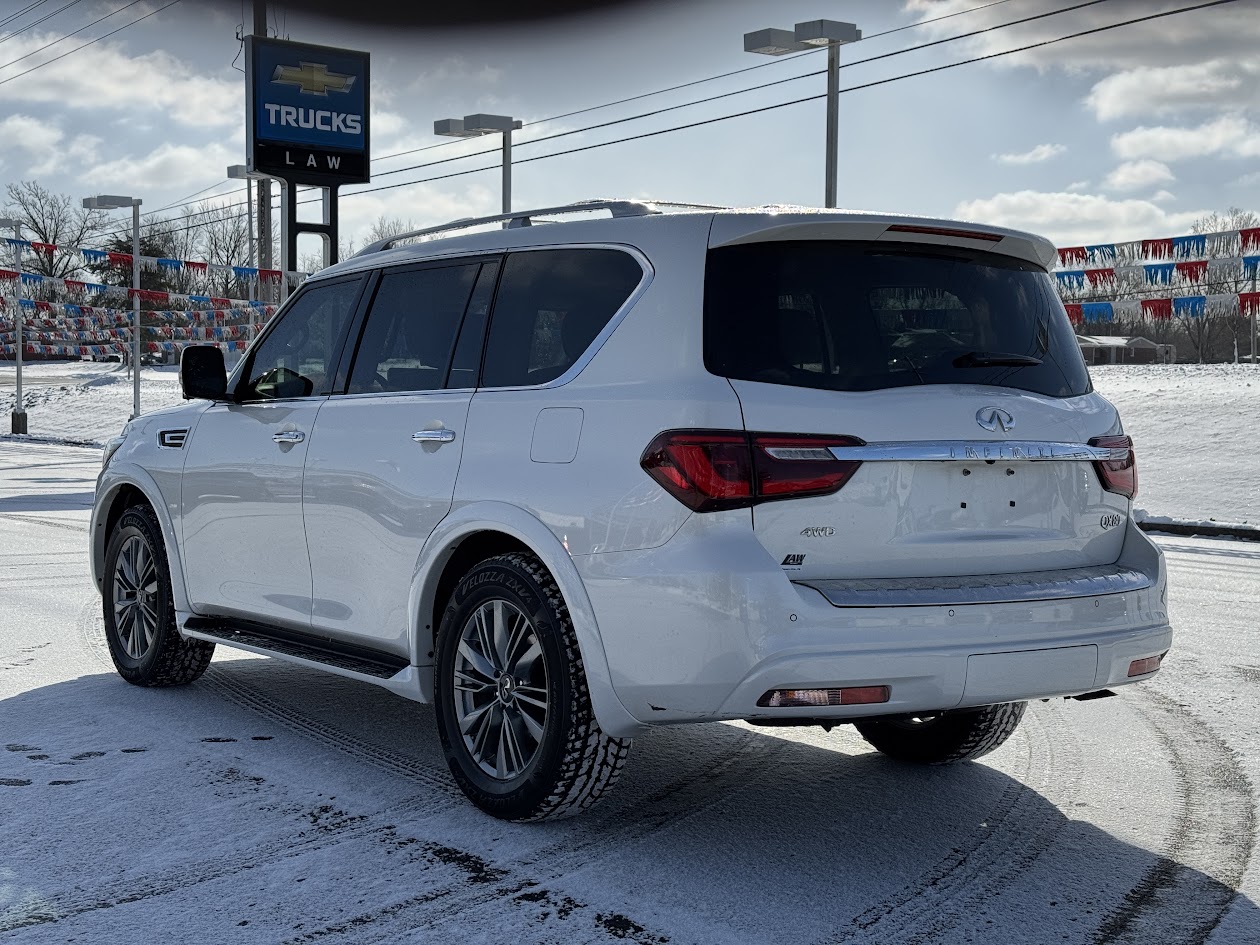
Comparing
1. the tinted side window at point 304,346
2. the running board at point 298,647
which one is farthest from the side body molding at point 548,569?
the tinted side window at point 304,346

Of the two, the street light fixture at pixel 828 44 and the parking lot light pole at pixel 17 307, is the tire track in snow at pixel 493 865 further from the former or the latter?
the parking lot light pole at pixel 17 307

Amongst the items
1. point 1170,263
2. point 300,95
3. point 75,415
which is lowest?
point 75,415

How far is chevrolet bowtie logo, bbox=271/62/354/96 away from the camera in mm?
27562

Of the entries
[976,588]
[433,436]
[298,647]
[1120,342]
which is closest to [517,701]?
[433,436]

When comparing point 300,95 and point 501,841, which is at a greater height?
point 300,95

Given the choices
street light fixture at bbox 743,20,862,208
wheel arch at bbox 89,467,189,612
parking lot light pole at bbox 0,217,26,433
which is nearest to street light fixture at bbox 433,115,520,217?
street light fixture at bbox 743,20,862,208

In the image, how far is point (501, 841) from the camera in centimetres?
466

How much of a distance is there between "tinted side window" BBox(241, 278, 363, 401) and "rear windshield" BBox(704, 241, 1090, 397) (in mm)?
2080

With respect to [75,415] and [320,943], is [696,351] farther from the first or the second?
[75,415]

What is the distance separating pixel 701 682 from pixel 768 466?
631 millimetres

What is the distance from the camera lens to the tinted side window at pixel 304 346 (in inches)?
239

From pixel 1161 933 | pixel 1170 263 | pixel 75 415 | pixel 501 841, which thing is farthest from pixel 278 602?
pixel 75 415

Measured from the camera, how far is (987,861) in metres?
4.48

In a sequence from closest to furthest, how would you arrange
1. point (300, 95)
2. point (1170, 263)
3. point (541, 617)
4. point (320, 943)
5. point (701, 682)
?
point (320, 943)
point (701, 682)
point (541, 617)
point (1170, 263)
point (300, 95)
